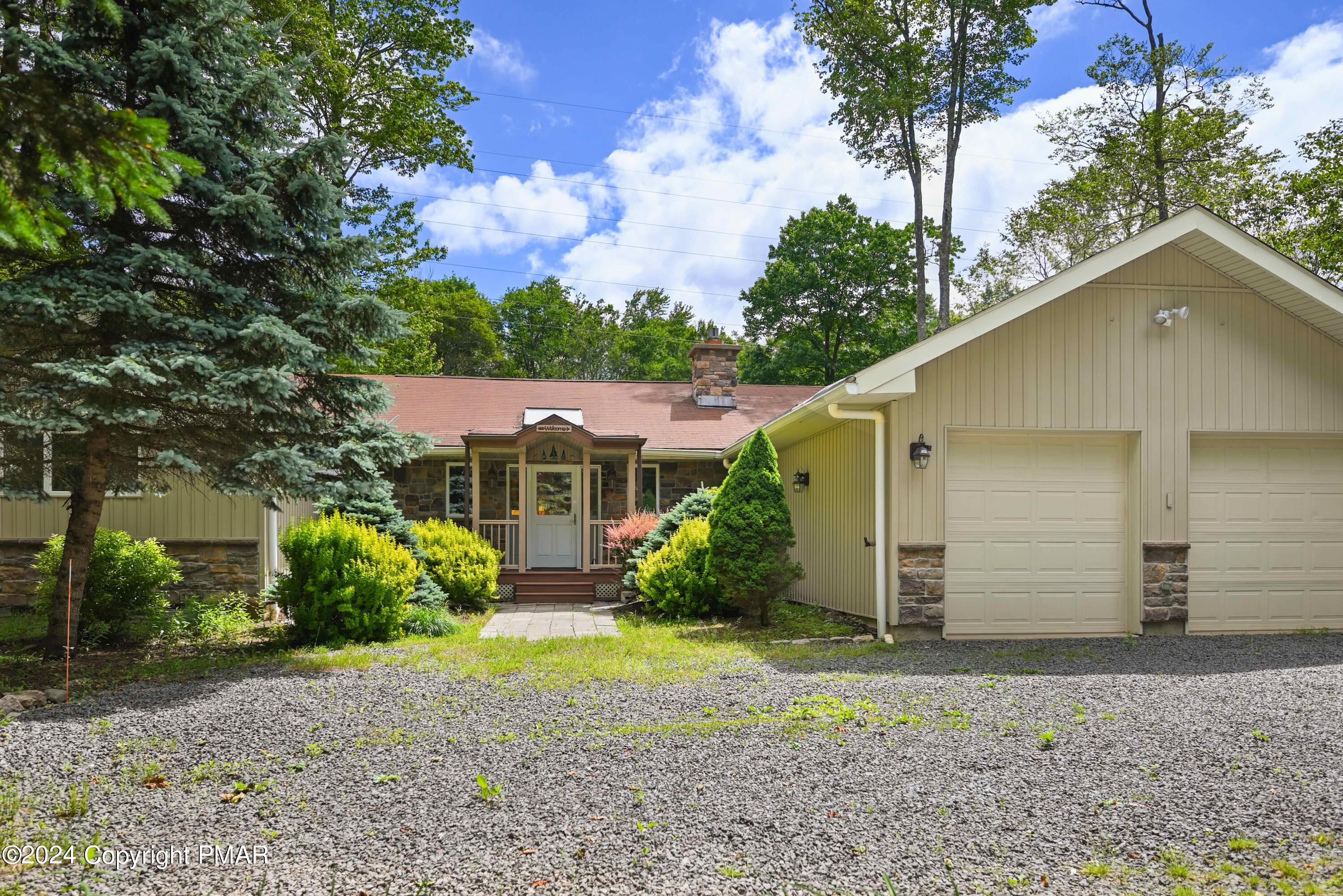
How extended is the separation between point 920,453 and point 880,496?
578 millimetres

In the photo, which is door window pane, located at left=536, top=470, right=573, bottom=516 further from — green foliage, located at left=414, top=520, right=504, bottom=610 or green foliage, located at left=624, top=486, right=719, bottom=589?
Result: green foliage, located at left=624, top=486, right=719, bottom=589

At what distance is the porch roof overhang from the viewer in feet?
38.9

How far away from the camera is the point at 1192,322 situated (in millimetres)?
8211

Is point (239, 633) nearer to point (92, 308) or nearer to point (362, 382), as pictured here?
point (362, 382)

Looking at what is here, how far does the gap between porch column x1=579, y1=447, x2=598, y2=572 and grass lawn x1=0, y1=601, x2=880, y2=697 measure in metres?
3.76

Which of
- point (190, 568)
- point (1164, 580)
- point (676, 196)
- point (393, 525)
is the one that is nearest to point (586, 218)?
point (676, 196)

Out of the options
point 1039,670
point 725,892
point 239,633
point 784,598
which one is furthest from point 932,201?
point 725,892

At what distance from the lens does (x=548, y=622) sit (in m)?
9.74

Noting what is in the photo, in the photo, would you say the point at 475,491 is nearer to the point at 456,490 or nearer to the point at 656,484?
the point at 456,490

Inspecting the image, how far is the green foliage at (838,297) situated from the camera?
2517 cm

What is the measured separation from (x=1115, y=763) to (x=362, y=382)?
620cm

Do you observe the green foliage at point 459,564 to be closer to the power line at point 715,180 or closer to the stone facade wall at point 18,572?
the stone facade wall at point 18,572

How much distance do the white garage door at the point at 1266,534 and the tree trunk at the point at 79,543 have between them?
991cm

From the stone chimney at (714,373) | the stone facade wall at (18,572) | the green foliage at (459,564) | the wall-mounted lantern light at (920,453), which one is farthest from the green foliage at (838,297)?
the stone facade wall at (18,572)
